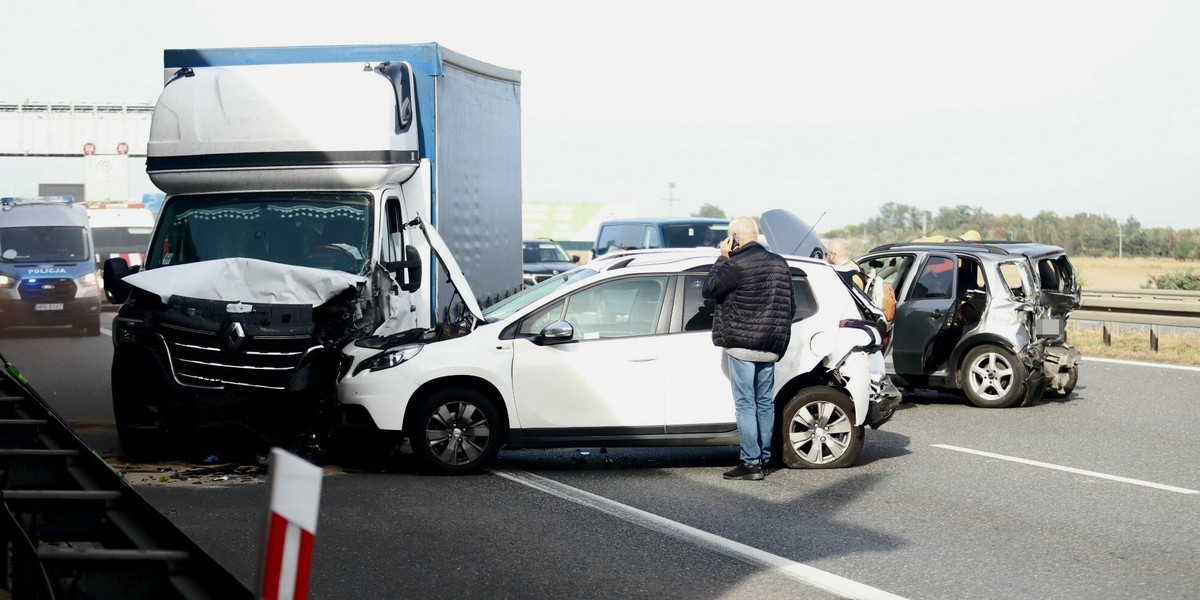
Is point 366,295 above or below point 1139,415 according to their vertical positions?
above

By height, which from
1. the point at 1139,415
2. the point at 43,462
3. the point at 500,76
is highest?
the point at 500,76

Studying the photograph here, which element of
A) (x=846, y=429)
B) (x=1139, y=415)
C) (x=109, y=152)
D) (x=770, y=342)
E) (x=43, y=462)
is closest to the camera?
(x=43, y=462)

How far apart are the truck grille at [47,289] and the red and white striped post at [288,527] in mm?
24448

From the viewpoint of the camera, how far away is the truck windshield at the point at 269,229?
10891 mm

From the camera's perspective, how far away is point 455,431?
979cm

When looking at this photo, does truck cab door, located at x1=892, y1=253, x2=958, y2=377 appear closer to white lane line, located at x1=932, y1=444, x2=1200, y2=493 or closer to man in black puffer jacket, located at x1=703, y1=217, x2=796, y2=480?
white lane line, located at x1=932, y1=444, x2=1200, y2=493

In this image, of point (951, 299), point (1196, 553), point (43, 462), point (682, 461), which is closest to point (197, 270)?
point (682, 461)

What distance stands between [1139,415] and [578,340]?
21.5ft

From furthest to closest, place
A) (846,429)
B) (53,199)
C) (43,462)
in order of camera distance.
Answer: (53,199), (846,429), (43,462)

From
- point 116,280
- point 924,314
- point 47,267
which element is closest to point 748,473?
point 116,280

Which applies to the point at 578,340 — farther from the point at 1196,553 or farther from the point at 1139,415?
the point at 1139,415

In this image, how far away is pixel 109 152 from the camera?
6153cm

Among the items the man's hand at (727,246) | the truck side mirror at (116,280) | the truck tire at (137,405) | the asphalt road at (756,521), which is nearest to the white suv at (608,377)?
the asphalt road at (756,521)

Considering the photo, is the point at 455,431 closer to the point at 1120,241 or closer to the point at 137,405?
the point at 137,405
